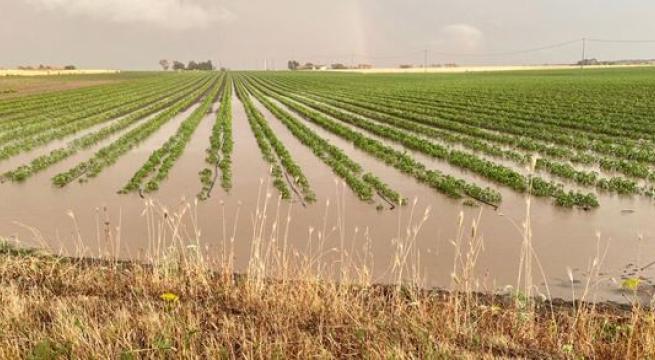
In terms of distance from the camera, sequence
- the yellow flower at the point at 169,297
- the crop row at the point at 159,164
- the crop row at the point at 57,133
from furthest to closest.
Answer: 1. the crop row at the point at 57,133
2. the crop row at the point at 159,164
3. the yellow flower at the point at 169,297

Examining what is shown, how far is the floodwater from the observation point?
767 centimetres

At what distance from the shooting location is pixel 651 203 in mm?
11312

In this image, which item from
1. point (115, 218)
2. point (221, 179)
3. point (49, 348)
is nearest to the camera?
point (49, 348)

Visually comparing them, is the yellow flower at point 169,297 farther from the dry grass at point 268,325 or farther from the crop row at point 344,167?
the crop row at point 344,167

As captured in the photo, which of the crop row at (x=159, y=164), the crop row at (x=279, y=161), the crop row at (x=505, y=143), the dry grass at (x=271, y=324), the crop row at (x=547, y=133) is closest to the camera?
the dry grass at (x=271, y=324)

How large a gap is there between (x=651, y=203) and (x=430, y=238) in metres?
5.49

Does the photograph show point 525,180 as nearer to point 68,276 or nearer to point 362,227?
point 362,227

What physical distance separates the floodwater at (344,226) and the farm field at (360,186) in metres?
0.04

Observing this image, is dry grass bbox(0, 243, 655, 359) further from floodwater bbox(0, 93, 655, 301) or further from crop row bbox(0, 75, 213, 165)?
crop row bbox(0, 75, 213, 165)

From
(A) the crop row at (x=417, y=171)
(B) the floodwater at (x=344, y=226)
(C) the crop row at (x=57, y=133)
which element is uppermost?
(C) the crop row at (x=57, y=133)

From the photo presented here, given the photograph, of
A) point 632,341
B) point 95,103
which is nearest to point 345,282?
point 632,341

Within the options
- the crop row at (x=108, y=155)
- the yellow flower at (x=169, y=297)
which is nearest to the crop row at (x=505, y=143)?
the crop row at (x=108, y=155)

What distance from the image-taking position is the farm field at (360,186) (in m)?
8.62

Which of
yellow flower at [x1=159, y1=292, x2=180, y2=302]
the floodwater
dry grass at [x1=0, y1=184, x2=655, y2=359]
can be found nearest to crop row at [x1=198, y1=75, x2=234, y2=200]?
the floodwater
